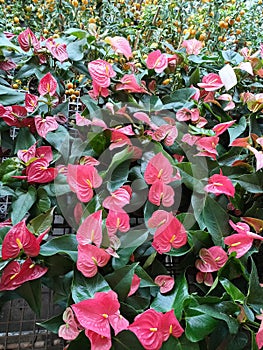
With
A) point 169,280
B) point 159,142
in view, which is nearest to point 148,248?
point 169,280

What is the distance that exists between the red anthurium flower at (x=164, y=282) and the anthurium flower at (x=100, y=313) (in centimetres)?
12

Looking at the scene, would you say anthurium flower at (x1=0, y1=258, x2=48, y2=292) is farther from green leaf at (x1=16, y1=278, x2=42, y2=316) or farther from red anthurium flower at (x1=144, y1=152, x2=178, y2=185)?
red anthurium flower at (x1=144, y1=152, x2=178, y2=185)

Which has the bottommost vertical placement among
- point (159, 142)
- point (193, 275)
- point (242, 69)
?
point (193, 275)

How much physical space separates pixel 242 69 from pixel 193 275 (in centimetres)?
48

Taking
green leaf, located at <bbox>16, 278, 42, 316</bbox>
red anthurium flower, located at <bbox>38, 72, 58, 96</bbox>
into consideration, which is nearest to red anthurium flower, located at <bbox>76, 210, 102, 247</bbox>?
green leaf, located at <bbox>16, 278, 42, 316</bbox>

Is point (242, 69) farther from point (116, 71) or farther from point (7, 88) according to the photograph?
point (7, 88)

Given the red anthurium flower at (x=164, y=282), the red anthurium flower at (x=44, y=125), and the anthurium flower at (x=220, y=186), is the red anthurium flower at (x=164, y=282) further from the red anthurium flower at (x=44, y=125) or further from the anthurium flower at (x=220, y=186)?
the red anthurium flower at (x=44, y=125)

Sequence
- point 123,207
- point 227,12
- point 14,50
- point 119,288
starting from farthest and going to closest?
point 227,12 → point 14,50 → point 123,207 → point 119,288

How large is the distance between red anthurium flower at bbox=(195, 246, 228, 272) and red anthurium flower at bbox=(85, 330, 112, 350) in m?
0.21

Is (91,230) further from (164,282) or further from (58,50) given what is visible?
(58,50)

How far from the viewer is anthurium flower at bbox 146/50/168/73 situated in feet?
2.83

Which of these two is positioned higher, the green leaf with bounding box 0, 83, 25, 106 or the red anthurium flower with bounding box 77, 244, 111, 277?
the green leaf with bounding box 0, 83, 25, 106

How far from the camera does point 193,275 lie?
0.71m

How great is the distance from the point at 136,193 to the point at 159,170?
7 cm
